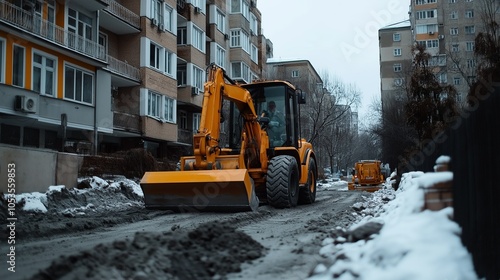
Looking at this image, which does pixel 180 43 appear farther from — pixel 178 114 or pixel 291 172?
pixel 291 172

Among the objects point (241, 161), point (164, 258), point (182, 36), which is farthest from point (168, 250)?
point (182, 36)

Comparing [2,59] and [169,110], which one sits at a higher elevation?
[2,59]

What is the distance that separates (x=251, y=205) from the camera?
9.94 metres

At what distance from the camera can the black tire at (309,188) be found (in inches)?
542

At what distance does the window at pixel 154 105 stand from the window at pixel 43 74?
713 centimetres

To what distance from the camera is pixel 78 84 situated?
2147 centimetres

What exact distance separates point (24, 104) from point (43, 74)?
8.51 feet

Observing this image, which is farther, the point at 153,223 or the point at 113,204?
the point at 113,204

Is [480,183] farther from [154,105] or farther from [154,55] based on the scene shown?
[154,55]

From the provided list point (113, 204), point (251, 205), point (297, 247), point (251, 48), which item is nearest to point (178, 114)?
point (251, 48)

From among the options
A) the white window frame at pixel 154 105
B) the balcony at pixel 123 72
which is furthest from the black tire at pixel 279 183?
the white window frame at pixel 154 105

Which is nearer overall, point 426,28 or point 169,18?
point 169,18

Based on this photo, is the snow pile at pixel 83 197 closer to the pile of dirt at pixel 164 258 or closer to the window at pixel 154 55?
the pile of dirt at pixel 164 258

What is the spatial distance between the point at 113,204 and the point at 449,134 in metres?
9.63
